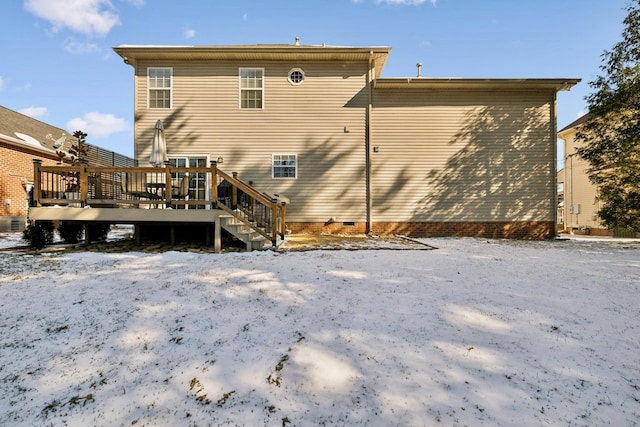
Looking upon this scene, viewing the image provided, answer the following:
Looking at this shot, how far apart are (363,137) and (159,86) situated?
7343mm

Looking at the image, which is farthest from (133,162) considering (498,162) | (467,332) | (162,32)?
(498,162)

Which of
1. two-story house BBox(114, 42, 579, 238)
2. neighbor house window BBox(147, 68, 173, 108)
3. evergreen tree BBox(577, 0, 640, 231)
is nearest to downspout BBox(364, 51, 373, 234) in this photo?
two-story house BBox(114, 42, 579, 238)

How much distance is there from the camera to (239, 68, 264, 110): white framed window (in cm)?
1068

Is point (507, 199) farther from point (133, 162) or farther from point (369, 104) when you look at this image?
point (133, 162)

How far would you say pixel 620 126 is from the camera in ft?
32.9

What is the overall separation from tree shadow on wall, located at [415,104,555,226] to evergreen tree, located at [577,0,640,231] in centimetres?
144

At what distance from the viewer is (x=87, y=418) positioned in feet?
6.46

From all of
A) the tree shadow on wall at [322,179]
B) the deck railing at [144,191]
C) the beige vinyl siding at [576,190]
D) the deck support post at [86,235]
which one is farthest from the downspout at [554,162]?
the deck support post at [86,235]

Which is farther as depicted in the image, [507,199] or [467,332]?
[507,199]

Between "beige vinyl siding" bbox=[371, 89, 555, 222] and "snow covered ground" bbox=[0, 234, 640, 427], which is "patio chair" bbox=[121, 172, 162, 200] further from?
"beige vinyl siding" bbox=[371, 89, 555, 222]

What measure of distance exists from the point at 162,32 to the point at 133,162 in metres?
5.03

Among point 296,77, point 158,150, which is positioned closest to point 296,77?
point 296,77

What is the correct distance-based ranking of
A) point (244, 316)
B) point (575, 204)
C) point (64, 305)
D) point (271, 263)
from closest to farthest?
point (244, 316)
point (64, 305)
point (271, 263)
point (575, 204)

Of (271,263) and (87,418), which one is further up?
(271,263)
